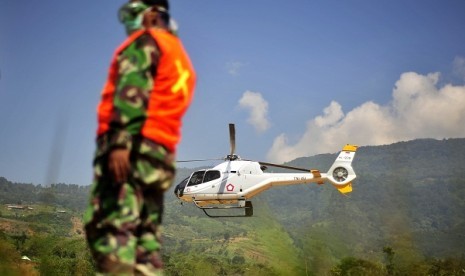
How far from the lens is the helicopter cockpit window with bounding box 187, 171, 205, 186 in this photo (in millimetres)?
21944

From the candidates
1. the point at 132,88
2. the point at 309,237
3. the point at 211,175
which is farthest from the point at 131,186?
the point at 211,175

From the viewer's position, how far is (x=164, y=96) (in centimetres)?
253

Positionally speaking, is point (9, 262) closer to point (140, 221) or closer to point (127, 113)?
point (140, 221)

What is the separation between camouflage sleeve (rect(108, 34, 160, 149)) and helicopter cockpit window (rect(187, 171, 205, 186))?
19.5 m

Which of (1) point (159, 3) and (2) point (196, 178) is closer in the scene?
(1) point (159, 3)

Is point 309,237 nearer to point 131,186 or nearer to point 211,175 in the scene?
point 131,186

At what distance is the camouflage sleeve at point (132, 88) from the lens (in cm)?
236

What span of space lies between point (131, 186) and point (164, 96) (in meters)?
0.51

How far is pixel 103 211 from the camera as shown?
7.69 ft

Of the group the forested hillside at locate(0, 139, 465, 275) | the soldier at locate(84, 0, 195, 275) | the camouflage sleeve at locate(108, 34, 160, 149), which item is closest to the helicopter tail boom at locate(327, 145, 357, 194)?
the forested hillside at locate(0, 139, 465, 275)

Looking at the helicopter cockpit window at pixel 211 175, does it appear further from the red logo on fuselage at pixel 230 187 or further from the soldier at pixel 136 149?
the soldier at pixel 136 149

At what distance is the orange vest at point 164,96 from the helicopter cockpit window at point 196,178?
1942 centimetres

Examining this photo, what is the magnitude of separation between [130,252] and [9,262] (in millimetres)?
1285

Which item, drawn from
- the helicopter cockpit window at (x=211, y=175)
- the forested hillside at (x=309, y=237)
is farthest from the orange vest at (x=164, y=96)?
the helicopter cockpit window at (x=211, y=175)
